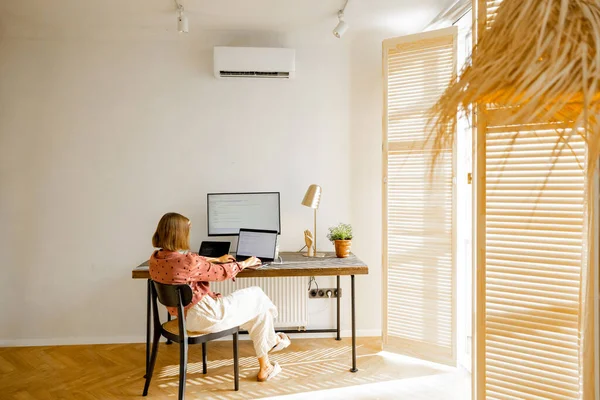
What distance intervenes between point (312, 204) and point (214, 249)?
853 mm

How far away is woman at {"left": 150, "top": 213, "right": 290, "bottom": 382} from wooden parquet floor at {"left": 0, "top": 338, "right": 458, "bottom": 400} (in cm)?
37

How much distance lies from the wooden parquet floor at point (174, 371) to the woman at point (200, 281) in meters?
0.37

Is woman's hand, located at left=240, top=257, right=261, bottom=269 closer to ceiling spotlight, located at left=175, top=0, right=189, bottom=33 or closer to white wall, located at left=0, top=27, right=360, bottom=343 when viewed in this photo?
white wall, located at left=0, top=27, right=360, bottom=343

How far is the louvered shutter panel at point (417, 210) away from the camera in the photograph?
313 cm

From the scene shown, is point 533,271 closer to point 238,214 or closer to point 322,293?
point 322,293

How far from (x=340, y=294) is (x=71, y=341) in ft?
7.57

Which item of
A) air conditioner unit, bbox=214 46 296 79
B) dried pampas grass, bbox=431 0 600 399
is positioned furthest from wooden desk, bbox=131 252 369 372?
dried pampas grass, bbox=431 0 600 399

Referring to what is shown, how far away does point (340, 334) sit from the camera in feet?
12.2

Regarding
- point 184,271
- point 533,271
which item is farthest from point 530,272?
point 184,271

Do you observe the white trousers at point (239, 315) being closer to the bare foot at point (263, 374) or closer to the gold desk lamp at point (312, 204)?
the bare foot at point (263, 374)

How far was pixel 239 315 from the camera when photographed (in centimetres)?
269

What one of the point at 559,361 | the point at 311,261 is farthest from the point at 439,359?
the point at 559,361

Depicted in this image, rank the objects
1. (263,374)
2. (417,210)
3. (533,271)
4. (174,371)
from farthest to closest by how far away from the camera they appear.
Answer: (417,210) → (174,371) → (263,374) → (533,271)

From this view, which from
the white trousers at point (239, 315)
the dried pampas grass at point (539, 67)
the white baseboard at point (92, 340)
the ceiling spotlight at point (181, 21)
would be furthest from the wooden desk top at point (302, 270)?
the dried pampas grass at point (539, 67)
